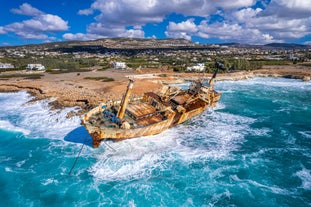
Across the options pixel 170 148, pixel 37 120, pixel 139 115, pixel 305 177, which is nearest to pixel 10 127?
pixel 37 120

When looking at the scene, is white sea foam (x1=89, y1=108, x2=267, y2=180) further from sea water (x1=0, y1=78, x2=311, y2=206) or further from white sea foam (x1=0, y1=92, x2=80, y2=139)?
white sea foam (x1=0, y1=92, x2=80, y2=139)

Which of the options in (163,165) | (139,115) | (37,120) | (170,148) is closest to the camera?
(163,165)

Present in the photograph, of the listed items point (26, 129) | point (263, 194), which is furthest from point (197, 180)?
point (26, 129)

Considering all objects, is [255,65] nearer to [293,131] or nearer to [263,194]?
[293,131]

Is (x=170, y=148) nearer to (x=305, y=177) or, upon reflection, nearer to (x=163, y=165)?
(x=163, y=165)

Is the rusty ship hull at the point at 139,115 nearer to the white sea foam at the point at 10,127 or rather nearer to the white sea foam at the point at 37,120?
the white sea foam at the point at 37,120

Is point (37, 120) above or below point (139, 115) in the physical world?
below

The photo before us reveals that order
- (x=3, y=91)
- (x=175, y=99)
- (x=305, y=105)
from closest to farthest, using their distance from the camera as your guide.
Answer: (x=175, y=99) → (x=305, y=105) → (x=3, y=91)

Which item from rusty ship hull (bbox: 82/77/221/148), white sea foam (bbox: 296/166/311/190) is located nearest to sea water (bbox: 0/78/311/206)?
white sea foam (bbox: 296/166/311/190)
